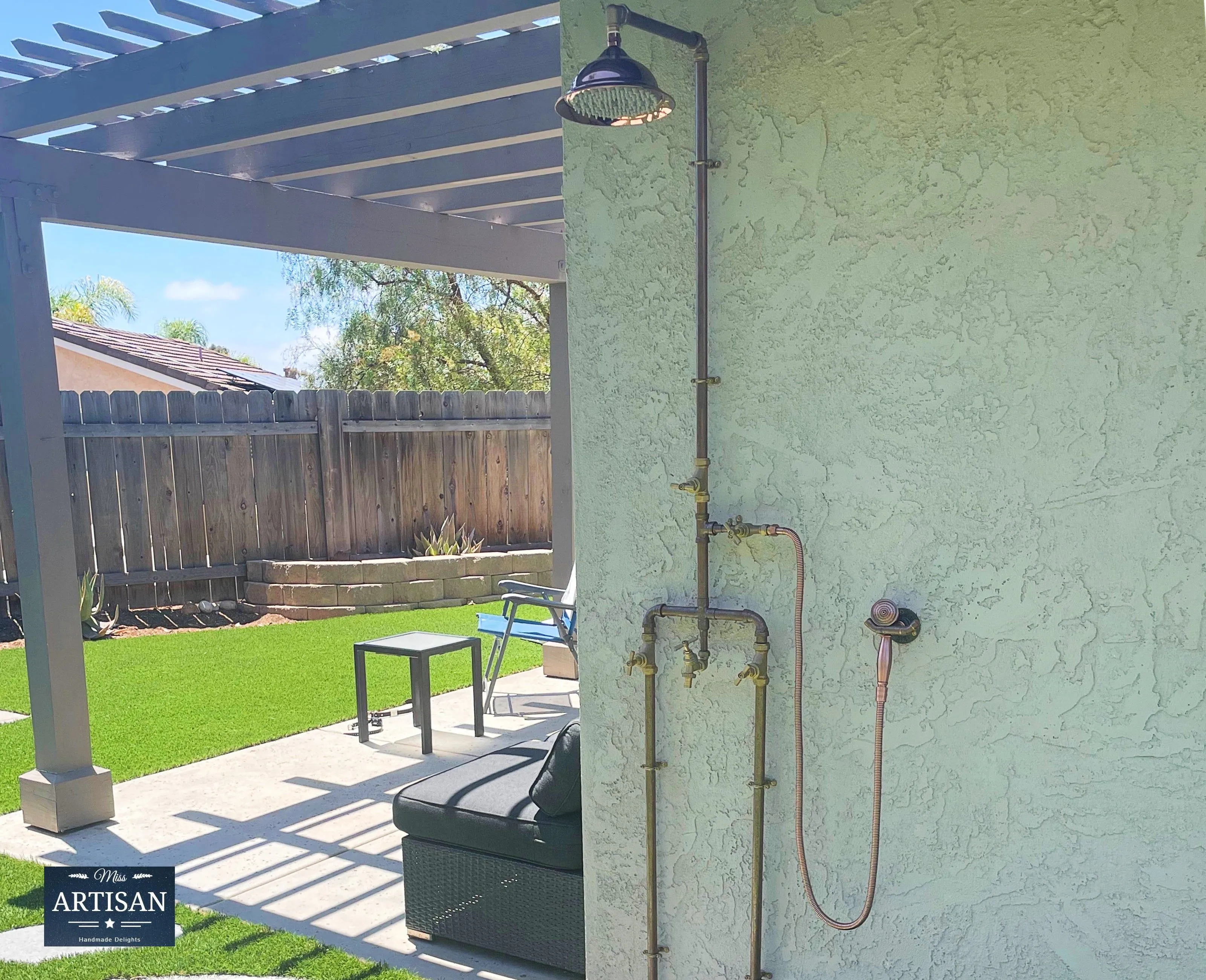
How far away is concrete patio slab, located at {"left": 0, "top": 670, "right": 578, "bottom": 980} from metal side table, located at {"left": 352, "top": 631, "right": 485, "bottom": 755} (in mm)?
93

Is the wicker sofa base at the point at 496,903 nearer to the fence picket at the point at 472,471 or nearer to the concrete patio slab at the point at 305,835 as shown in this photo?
the concrete patio slab at the point at 305,835

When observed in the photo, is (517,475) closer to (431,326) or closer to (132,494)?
(132,494)

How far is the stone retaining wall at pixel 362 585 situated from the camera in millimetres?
9555

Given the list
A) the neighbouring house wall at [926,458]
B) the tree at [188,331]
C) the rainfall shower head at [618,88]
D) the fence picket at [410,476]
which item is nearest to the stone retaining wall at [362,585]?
the fence picket at [410,476]

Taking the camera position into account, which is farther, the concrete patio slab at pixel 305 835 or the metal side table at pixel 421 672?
the metal side table at pixel 421 672

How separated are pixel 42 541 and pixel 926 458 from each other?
3607 mm

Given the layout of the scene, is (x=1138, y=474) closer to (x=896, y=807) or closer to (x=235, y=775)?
(x=896, y=807)

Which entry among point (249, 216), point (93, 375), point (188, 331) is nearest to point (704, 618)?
point (249, 216)

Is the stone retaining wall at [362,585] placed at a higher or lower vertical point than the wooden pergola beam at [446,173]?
lower

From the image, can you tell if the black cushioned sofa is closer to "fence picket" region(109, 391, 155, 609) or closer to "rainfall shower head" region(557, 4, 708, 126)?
"rainfall shower head" region(557, 4, 708, 126)

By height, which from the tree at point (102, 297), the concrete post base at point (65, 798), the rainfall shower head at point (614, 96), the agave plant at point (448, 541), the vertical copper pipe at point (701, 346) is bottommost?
the concrete post base at point (65, 798)

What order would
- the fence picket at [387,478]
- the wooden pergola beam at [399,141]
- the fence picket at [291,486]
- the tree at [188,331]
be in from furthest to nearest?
the tree at [188,331] → the fence picket at [387,478] → the fence picket at [291,486] → the wooden pergola beam at [399,141]

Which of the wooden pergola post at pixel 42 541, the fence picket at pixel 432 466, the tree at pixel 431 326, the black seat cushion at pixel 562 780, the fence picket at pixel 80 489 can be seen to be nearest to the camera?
the black seat cushion at pixel 562 780

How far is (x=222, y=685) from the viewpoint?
7.05 meters
